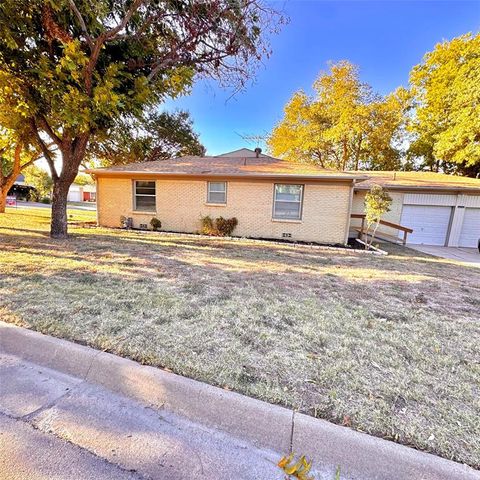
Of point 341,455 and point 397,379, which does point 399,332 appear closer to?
point 397,379

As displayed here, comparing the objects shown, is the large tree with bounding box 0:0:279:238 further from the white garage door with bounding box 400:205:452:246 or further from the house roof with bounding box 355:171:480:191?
the white garage door with bounding box 400:205:452:246

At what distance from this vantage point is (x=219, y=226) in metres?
10.8

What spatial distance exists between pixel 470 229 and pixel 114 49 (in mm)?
15801

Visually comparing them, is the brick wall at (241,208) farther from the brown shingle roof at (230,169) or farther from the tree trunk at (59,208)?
the tree trunk at (59,208)

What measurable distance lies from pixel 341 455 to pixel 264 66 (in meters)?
7.65

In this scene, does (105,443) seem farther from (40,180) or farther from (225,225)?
(40,180)

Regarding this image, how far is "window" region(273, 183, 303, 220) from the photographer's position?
10422 mm

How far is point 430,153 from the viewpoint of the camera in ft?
66.8

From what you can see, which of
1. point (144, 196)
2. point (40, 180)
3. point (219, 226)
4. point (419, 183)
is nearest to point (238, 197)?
point (219, 226)

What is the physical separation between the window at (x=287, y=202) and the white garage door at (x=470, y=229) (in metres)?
8.41

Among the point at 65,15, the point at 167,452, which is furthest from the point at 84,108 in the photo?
the point at 167,452

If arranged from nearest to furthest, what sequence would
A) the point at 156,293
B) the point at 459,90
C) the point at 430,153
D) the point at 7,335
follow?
the point at 7,335 < the point at 156,293 < the point at 459,90 < the point at 430,153

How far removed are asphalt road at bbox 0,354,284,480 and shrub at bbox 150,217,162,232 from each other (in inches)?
384

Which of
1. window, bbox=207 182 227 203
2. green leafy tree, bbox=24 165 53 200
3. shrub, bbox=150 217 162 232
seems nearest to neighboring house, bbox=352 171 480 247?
window, bbox=207 182 227 203
